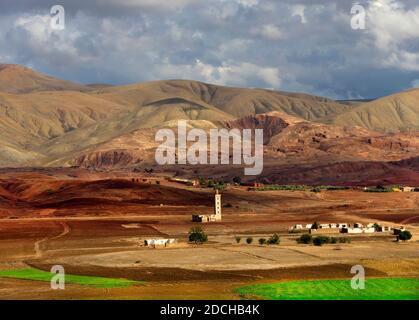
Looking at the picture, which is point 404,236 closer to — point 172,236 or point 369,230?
point 369,230

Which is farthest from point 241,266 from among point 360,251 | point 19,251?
point 19,251

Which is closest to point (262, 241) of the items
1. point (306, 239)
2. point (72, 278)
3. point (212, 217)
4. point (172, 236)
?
point (306, 239)

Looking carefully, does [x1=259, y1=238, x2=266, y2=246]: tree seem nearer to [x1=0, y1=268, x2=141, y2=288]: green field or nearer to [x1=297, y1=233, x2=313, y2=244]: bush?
[x1=297, y1=233, x2=313, y2=244]: bush

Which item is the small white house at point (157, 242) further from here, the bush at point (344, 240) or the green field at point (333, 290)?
the green field at point (333, 290)

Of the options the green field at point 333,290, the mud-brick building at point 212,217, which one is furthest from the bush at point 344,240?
the green field at point 333,290
